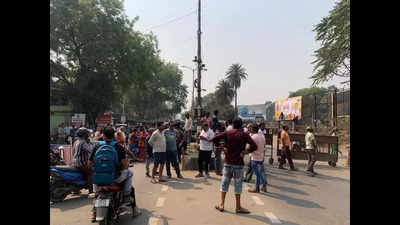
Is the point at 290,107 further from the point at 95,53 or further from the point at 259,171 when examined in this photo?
the point at 259,171

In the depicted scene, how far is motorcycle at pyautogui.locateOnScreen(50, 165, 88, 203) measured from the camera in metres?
6.38

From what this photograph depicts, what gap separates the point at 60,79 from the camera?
93.2ft

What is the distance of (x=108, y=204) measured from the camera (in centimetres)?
434

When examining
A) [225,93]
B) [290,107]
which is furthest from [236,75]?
[290,107]

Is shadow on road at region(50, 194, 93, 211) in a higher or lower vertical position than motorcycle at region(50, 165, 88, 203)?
lower

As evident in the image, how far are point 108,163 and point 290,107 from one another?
98.0 ft

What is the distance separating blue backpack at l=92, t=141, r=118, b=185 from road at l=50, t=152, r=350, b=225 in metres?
1.01

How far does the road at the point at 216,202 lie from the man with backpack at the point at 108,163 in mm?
949

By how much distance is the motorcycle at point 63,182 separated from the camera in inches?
251

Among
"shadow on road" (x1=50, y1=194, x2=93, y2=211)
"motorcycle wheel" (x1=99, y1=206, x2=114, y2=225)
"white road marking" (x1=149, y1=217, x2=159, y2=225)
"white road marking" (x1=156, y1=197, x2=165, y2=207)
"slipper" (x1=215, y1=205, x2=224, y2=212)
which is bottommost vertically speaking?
"shadow on road" (x1=50, y1=194, x2=93, y2=211)

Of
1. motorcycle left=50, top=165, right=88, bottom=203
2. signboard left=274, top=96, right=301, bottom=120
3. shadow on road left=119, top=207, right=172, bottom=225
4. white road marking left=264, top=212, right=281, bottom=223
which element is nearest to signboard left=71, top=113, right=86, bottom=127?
motorcycle left=50, top=165, right=88, bottom=203

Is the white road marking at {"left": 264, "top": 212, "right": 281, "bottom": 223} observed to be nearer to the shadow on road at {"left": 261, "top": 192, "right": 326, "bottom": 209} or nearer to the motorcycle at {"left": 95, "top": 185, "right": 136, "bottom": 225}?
the shadow on road at {"left": 261, "top": 192, "right": 326, "bottom": 209}

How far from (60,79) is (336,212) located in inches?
1136


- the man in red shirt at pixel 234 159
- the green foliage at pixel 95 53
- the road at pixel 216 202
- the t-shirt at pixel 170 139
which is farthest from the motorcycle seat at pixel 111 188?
the green foliage at pixel 95 53
